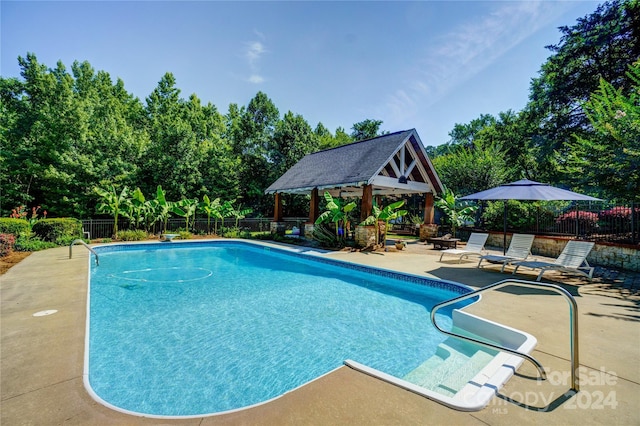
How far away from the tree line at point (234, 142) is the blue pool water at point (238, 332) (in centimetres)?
1271

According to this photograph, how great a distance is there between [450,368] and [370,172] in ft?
34.7

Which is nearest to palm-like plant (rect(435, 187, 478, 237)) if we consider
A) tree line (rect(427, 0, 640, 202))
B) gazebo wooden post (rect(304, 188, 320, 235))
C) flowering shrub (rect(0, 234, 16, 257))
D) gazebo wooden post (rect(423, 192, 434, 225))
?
gazebo wooden post (rect(423, 192, 434, 225))

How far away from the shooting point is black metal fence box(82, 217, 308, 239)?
17.5m

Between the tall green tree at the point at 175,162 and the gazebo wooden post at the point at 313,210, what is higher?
the tall green tree at the point at 175,162

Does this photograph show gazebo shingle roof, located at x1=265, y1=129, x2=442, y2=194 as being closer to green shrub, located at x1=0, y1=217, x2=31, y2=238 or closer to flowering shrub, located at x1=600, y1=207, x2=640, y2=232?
flowering shrub, located at x1=600, y1=207, x2=640, y2=232

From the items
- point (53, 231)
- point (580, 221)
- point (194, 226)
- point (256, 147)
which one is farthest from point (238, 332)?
point (256, 147)

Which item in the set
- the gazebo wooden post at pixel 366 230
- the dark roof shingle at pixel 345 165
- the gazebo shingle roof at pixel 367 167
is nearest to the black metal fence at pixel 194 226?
the dark roof shingle at pixel 345 165

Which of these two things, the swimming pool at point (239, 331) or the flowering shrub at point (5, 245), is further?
the flowering shrub at point (5, 245)

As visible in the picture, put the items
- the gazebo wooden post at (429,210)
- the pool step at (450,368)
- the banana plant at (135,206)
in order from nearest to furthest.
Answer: the pool step at (450,368) → the banana plant at (135,206) → the gazebo wooden post at (429,210)

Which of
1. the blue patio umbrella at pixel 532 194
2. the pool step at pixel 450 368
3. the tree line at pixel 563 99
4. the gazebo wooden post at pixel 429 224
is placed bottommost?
the pool step at pixel 450 368

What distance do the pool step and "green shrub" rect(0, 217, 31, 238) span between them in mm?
17528

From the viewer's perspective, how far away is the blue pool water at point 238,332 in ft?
13.1

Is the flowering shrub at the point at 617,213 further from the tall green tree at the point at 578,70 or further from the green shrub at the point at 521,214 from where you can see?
the tall green tree at the point at 578,70

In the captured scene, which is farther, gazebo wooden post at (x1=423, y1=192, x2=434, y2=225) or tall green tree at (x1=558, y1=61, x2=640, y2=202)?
gazebo wooden post at (x1=423, y1=192, x2=434, y2=225)
